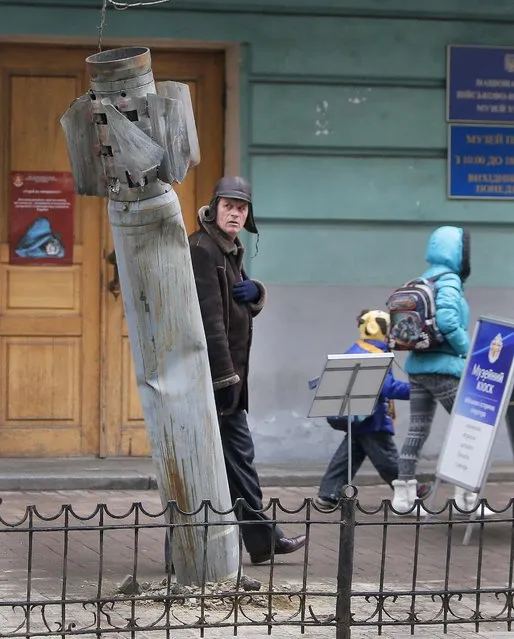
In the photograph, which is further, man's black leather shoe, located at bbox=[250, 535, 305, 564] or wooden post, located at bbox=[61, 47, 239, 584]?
man's black leather shoe, located at bbox=[250, 535, 305, 564]

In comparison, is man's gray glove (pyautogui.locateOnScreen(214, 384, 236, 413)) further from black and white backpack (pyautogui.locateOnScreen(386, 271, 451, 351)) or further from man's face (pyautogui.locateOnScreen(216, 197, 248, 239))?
black and white backpack (pyautogui.locateOnScreen(386, 271, 451, 351))

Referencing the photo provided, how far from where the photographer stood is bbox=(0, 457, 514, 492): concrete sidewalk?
10.8 m

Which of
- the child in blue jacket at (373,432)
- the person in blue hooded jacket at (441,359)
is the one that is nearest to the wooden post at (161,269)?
the person in blue hooded jacket at (441,359)

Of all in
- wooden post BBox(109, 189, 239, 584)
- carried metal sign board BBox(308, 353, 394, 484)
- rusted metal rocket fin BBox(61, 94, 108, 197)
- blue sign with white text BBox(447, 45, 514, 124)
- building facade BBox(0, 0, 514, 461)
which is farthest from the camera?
blue sign with white text BBox(447, 45, 514, 124)

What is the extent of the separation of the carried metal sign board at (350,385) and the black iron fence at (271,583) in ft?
2.25

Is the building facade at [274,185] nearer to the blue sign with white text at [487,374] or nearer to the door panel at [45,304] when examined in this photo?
the door panel at [45,304]

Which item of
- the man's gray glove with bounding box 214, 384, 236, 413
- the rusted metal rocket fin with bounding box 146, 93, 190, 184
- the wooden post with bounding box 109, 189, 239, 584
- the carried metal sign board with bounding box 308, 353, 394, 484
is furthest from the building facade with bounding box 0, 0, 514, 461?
the rusted metal rocket fin with bounding box 146, 93, 190, 184

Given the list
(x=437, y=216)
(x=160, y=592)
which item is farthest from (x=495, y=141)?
(x=160, y=592)

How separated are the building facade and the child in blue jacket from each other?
5.09ft

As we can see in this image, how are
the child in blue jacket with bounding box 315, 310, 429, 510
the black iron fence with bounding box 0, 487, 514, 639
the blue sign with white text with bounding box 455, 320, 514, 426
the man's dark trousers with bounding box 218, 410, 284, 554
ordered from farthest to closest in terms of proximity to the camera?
the child in blue jacket with bounding box 315, 310, 429, 510, the blue sign with white text with bounding box 455, 320, 514, 426, the man's dark trousers with bounding box 218, 410, 284, 554, the black iron fence with bounding box 0, 487, 514, 639

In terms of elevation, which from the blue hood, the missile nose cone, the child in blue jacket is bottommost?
the child in blue jacket

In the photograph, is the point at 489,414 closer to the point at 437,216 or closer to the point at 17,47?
the point at 437,216

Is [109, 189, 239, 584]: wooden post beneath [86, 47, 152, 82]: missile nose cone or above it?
beneath

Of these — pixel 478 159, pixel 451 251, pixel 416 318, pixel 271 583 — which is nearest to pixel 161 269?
pixel 271 583
